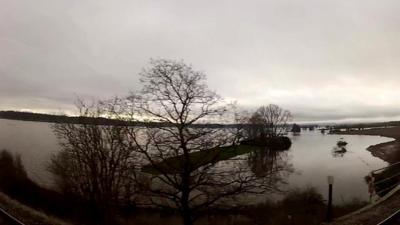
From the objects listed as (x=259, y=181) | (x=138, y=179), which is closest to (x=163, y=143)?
(x=138, y=179)

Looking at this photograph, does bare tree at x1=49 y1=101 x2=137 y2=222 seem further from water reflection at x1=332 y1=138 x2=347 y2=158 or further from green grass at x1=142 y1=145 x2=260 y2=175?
water reflection at x1=332 y1=138 x2=347 y2=158

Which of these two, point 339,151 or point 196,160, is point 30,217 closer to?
point 196,160

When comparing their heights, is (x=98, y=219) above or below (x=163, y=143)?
below

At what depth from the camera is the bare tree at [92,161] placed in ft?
75.3

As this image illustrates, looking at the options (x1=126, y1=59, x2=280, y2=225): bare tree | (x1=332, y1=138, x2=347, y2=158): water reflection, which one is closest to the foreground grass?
(x1=126, y1=59, x2=280, y2=225): bare tree

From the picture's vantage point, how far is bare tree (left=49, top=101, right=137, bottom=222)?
2295 centimetres

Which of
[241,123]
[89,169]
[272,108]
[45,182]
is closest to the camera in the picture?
[241,123]

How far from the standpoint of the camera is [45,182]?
32844 millimetres

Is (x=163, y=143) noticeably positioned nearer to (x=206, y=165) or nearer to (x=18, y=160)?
(x=206, y=165)

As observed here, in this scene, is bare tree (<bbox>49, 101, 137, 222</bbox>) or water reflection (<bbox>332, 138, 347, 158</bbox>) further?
water reflection (<bbox>332, 138, 347, 158</bbox>)

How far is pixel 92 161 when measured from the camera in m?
24.3

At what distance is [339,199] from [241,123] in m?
15.7

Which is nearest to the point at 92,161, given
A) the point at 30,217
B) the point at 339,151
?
the point at 30,217

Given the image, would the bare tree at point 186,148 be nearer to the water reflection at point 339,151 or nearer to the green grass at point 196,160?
the green grass at point 196,160
